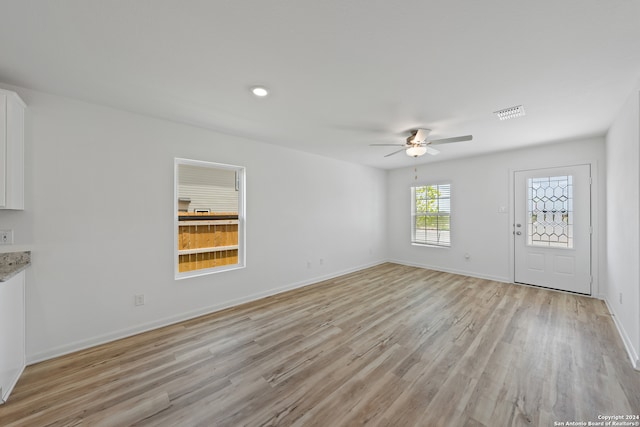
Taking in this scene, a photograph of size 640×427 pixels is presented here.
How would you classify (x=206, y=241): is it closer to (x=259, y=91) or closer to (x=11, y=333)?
(x=11, y=333)

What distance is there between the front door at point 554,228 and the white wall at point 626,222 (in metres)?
0.56

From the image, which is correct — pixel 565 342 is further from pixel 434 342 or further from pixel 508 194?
pixel 508 194

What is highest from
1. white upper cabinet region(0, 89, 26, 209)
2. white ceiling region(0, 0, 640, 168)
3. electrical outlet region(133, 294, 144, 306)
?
white ceiling region(0, 0, 640, 168)

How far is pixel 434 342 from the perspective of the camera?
2566 millimetres

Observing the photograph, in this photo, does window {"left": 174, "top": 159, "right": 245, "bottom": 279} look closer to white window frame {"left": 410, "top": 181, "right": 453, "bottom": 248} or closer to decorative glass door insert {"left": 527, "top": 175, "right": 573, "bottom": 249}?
white window frame {"left": 410, "top": 181, "right": 453, "bottom": 248}

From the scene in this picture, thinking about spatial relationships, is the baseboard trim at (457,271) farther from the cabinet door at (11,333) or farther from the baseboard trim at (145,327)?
the cabinet door at (11,333)

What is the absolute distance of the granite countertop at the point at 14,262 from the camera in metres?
1.99

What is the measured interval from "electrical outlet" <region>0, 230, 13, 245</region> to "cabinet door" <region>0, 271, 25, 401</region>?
1.04 ft

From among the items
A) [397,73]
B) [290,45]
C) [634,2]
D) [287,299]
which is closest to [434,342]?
[287,299]

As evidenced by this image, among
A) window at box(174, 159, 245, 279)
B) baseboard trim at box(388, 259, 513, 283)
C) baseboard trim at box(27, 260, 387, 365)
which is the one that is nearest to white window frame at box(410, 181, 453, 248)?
baseboard trim at box(388, 259, 513, 283)

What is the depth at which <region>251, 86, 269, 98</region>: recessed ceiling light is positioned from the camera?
2.27 m

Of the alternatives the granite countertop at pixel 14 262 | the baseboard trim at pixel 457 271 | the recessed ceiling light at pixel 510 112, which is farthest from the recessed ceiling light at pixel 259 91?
the baseboard trim at pixel 457 271

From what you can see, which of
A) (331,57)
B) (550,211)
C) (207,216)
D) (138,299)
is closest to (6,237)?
(138,299)

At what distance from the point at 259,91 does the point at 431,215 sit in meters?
4.89
